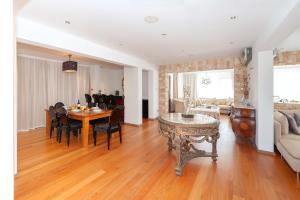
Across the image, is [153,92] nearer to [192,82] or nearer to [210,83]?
[192,82]

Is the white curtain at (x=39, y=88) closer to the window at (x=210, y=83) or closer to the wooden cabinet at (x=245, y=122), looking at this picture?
the wooden cabinet at (x=245, y=122)

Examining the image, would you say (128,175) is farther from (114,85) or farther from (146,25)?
(114,85)

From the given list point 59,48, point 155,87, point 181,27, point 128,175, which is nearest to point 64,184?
point 128,175

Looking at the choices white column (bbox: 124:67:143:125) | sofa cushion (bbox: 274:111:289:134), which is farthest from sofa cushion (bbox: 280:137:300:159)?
white column (bbox: 124:67:143:125)

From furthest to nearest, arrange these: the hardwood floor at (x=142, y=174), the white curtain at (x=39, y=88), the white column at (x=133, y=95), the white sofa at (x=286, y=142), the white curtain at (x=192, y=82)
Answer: the white curtain at (x=192, y=82) < the white column at (x=133, y=95) < the white curtain at (x=39, y=88) < the white sofa at (x=286, y=142) < the hardwood floor at (x=142, y=174)

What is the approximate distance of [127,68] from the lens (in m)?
5.94

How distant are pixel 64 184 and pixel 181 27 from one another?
308 centimetres

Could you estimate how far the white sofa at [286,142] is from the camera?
2.31 m

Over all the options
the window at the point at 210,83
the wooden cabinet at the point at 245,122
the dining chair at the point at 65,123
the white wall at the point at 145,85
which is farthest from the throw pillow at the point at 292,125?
the window at the point at 210,83

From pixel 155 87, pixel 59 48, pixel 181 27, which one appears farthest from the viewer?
pixel 155 87

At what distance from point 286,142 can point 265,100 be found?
2.85 ft
